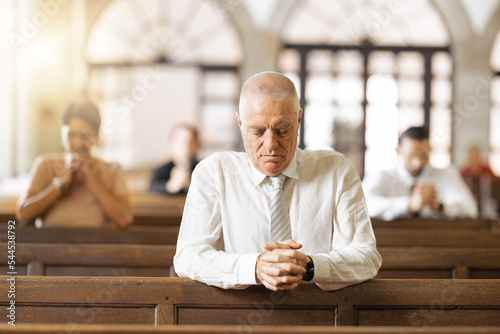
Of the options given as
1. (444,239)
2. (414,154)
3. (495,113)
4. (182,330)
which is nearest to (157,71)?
(495,113)

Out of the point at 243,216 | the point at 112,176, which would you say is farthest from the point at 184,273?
the point at 112,176

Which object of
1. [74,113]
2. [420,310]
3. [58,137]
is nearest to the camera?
[420,310]

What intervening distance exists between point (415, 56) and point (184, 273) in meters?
9.05

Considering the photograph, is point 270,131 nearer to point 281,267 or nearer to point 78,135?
point 281,267

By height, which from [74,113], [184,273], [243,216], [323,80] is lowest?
[184,273]

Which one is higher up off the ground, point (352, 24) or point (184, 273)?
point (352, 24)

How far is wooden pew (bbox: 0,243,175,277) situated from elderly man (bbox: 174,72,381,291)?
0.73 metres

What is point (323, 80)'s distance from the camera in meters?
10.1

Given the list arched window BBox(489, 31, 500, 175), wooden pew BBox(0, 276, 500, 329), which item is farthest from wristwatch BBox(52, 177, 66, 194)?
arched window BBox(489, 31, 500, 175)

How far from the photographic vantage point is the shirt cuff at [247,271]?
1.82 meters

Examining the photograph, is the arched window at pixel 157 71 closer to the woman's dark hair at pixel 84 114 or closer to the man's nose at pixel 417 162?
the man's nose at pixel 417 162

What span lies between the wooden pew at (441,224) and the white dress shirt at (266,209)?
2185mm

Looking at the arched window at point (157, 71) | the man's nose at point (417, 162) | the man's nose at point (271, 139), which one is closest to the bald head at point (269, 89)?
the man's nose at point (271, 139)

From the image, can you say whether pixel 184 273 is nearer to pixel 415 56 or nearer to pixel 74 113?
pixel 74 113
